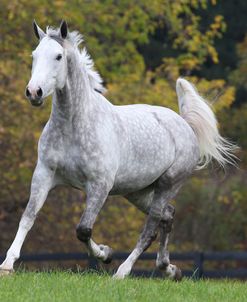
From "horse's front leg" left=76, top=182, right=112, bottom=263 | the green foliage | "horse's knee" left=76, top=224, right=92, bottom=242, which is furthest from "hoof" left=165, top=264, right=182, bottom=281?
the green foliage

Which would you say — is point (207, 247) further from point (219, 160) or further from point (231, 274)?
point (219, 160)

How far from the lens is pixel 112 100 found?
21031mm

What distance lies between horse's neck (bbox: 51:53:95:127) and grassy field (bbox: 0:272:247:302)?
1376mm

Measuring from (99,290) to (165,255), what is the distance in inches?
108

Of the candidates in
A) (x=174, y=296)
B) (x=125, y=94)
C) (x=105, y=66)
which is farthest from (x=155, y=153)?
(x=105, y=66)

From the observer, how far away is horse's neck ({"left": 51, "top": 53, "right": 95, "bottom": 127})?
9.81 metres

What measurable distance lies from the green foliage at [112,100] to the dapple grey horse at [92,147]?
4.95 metres

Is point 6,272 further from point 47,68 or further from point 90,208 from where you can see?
point 47,68

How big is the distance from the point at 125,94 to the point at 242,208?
4.11 meters

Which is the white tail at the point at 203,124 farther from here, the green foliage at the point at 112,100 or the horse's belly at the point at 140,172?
the green foliage at the point at 112,100

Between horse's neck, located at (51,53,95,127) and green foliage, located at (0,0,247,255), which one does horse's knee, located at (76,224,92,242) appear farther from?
green foliage, located at (0,0,247,255)

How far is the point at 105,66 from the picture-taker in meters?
25.0

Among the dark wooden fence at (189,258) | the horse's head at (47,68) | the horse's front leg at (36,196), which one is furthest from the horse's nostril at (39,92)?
the dark wooden fence at (189,258)

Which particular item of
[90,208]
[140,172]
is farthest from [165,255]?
[90,208]
